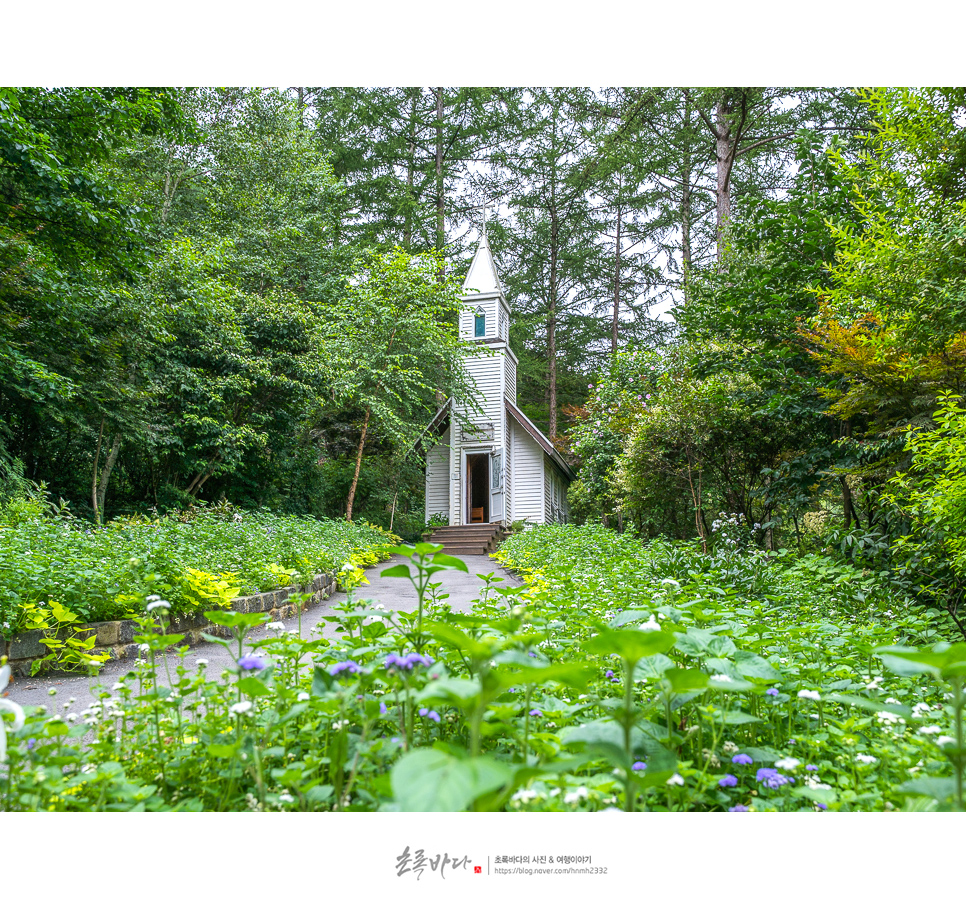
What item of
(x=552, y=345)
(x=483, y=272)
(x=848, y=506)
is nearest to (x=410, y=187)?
(x=483, y=272)

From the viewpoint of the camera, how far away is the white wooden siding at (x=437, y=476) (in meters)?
15.2

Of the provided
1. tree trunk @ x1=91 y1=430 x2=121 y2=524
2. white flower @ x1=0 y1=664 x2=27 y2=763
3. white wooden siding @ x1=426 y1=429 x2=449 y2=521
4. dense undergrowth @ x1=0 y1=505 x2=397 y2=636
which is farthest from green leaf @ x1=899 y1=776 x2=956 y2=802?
white wooden siding @ x1=426 y1=429 x2=449 y2=521

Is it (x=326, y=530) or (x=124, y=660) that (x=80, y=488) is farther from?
(x=124, y=660)

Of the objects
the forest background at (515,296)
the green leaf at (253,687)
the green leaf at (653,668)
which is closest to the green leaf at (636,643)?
the green leaf at (653,668)

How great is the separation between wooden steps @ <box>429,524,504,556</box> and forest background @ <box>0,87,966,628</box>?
1.80 meters

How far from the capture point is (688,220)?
1492 centimetres

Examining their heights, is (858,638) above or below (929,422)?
below

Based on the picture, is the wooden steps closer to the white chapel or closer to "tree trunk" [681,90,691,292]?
the white chapel

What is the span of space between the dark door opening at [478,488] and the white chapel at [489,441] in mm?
98

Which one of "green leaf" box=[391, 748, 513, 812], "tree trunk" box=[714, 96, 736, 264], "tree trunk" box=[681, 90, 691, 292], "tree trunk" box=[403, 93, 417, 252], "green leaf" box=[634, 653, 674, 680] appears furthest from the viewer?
"tree trunk" box=[403, 93, 417, 252]

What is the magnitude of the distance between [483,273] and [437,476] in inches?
230

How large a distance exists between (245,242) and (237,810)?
14444mm

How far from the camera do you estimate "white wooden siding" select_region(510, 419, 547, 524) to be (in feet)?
49.8

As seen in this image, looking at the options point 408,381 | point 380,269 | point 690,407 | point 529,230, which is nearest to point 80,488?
point 408,381
